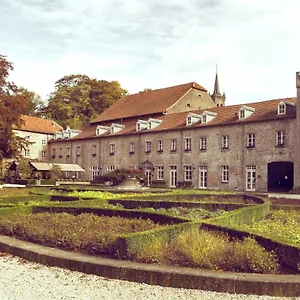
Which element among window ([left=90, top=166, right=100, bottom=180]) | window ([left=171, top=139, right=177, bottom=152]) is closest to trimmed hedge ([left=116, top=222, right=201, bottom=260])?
window ([left=171, top=139, right=177, bottom=152])

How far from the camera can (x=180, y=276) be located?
19.1ft

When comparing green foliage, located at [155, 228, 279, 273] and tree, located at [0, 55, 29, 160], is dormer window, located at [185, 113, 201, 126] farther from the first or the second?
green foliage, located at [155, 228, 279, 273]

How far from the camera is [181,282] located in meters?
5.80

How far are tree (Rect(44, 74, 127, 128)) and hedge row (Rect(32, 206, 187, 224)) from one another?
2031 inches

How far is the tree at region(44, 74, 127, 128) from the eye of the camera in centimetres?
6425

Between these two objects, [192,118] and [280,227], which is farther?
[192,118]

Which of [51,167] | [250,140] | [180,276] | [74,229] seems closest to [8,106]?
[51,167]

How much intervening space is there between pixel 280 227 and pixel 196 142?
26.2 m

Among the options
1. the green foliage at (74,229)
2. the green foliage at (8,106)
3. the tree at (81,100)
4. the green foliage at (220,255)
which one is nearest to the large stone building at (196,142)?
the green foliage at (8,106)

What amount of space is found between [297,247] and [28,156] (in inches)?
1989

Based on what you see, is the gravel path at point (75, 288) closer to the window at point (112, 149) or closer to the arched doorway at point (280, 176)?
the arched doorway at point (280, 176)

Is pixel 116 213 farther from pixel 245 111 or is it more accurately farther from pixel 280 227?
pixel 245 111

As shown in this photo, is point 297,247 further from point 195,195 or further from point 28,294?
point 195,195

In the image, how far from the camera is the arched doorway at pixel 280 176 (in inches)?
1291
